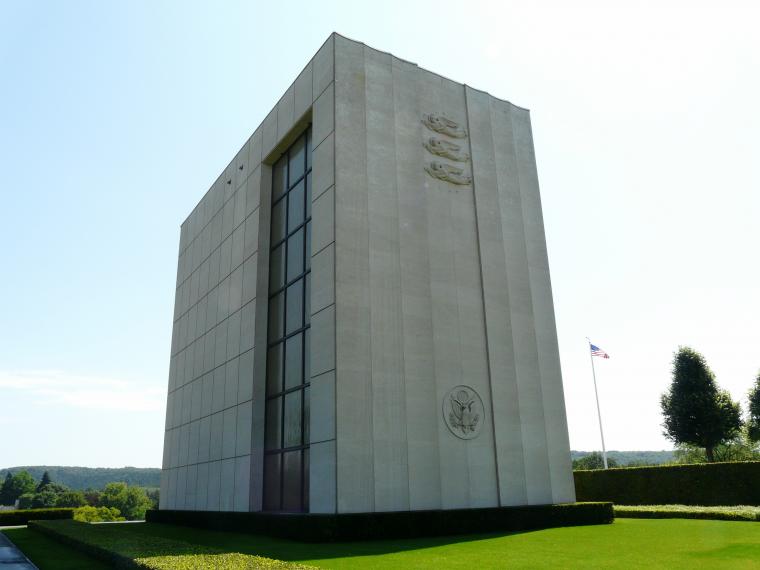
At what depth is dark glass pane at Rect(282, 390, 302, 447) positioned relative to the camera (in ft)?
68.2

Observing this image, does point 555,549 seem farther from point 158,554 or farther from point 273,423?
point 273,423

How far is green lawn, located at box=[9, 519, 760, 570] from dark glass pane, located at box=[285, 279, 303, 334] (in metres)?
7.84

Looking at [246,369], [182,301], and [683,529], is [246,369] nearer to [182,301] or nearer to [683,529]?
[182,301]

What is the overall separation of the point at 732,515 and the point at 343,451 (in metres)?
13.8

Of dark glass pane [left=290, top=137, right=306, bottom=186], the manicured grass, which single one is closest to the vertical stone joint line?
dark glass pane [left=290, top=137, right=306, bottom=186]

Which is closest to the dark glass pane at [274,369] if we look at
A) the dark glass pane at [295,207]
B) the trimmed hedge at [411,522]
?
the trimmed hedge at [411,522]

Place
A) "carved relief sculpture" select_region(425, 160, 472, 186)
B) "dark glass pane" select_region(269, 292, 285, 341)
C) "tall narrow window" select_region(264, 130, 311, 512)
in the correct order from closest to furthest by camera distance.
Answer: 1. "tall narrow window" select_region(264, 130, 311, 512)
2. "carved relief sculpture" select_region(425, 160, 472, 186)
3. "dark glass pane" select_region(269, 292, 285, 341)

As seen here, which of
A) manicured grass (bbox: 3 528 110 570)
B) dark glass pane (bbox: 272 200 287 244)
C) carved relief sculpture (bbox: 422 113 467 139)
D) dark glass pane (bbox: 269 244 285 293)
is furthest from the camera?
dark glass pane (bbox: 272 200 287 244)

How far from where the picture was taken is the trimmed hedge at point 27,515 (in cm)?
3381

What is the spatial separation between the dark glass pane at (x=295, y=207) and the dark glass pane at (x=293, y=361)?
4.97 m

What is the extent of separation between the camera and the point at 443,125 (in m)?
23.7

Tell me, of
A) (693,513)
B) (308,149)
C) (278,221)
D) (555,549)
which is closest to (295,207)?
(278,221)

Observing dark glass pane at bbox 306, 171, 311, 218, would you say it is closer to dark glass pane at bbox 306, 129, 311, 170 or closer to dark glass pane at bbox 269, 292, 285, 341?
dark glass pane at bbox 306, 129, 311, 170

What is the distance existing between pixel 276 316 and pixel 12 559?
1209 cm
